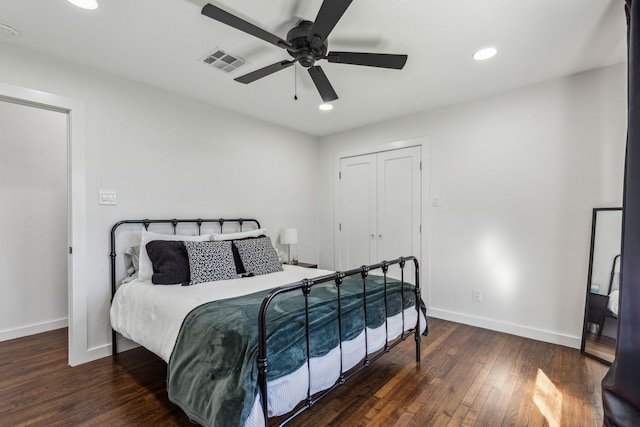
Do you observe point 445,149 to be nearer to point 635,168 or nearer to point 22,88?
point 635,168

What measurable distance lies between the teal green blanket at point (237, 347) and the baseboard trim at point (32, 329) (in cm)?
258

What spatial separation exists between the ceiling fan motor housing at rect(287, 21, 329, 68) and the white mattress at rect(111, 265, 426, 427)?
1.69 m

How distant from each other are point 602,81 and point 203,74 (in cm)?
353

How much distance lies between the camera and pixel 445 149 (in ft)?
11.7

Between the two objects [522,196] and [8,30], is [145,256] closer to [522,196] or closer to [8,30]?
[8,30]

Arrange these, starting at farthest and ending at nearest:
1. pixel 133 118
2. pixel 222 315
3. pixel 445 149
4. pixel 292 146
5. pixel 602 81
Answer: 1. pixel 292 146
2. pixel 445 149
3. pixel 133 118
4. pixel 602 81
5. pixel 222 315

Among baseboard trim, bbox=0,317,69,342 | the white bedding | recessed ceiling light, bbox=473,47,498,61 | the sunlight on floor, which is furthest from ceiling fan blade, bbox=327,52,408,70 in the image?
baseboard trim, bbox=0,317,69,342

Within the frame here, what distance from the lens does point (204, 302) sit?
6.37 feet

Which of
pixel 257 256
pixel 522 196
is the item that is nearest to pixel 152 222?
pixel 257 256

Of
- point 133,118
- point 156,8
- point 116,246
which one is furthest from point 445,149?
point 116,246

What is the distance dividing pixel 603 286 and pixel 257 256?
309 cm

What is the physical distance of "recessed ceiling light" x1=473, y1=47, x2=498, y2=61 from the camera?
233 cm

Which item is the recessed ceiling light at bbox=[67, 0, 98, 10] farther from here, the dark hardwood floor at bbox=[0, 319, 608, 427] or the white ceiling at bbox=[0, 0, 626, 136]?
the dark hardwood floor at bbox=[0, 319, 608, 427]

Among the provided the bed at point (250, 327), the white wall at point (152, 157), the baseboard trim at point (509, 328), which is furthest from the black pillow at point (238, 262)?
the baseboard trim at point (509, 328)
